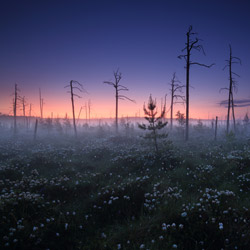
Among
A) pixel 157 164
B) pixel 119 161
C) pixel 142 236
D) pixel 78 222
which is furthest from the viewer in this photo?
pixel 119 161

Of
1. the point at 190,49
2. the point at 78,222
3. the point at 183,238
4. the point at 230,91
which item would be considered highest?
the point at 190,49

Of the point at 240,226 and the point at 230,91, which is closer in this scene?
the point at 240,226

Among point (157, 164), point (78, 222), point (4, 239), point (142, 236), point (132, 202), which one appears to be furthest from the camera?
point (157, 164)

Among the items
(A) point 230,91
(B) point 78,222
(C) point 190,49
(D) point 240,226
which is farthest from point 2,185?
(A) point 230,91

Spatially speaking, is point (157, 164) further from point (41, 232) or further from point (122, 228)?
point (41, 232)

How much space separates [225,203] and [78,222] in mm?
4893

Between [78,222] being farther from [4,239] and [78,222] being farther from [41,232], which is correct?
[4,239]

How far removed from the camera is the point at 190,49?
1947 centimetres

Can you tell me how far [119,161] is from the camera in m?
11.0

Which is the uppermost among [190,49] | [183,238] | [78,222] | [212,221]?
[190,49]

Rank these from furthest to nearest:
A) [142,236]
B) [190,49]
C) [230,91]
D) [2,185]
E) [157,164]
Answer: [230,91] → [190,49] → [157,164] → [2,185] → [142,236]

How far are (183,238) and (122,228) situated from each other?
168cm

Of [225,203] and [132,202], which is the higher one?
[225,203]

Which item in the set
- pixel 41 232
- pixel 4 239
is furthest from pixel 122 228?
pixel 4 239
